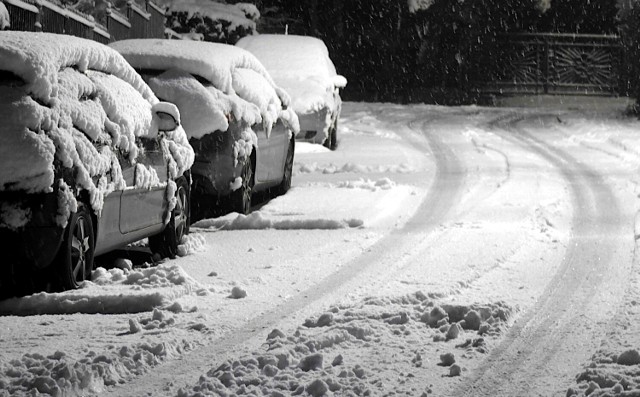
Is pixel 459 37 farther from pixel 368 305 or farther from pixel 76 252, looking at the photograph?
pixel 368 305

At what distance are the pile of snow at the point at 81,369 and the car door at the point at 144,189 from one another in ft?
8.11

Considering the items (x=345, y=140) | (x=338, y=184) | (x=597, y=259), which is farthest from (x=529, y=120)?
(x=597, y=259)

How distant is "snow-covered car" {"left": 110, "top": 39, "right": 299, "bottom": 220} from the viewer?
11.2 metres

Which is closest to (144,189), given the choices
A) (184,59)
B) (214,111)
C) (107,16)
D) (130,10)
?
(214,111)

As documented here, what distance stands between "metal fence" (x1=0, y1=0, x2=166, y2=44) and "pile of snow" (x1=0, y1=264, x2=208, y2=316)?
803 centimetres

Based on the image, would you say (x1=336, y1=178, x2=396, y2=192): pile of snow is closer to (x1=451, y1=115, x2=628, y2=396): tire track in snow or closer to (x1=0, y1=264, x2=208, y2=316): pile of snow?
(x1=451, y1=115, x2=628, y2=396): tire track in snow

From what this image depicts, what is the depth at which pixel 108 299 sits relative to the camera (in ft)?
25.3

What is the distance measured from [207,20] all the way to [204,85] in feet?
69.7

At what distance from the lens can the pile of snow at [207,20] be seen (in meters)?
32.4

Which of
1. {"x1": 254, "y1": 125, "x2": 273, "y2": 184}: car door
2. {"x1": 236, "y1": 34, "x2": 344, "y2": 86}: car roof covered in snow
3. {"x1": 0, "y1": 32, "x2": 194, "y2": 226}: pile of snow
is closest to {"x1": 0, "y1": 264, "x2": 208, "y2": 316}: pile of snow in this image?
{"x1": 0, "y1": 32, "x2": 194, "y2": 226}: pile of snow

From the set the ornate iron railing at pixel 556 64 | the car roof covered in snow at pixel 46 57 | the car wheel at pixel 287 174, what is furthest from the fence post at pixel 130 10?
the ornate iron railing at pixel 556 64

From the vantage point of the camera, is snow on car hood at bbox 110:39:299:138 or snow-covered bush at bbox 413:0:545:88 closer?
snow on car hood at bbox 110:39:299:138

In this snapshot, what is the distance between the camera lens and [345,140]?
21.5 m

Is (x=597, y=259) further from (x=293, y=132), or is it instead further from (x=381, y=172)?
(x=381, y=172)
